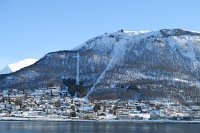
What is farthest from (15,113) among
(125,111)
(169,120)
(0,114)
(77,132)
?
(77,132)

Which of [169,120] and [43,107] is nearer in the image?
[169,120]

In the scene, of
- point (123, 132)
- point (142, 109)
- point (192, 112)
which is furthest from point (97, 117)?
point (123, 132)

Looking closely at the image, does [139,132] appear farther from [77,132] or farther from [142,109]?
[142,109]

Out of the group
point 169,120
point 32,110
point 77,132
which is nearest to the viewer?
point 77,132

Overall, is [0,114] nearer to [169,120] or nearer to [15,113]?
[15,113]

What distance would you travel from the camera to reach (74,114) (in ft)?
611

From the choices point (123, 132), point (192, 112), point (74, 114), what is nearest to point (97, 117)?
point (74, 114)

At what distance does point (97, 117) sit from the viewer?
184 meters

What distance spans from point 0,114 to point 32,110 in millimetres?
14838

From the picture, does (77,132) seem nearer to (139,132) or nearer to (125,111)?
(139,132)

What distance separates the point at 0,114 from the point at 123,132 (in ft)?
290

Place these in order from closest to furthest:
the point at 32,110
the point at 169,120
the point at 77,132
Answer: the point at 77,132
the point at 169,120
the point at 32,110

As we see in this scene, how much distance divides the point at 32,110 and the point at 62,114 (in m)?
13.6

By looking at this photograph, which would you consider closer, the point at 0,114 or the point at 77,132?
the point at 77,132
